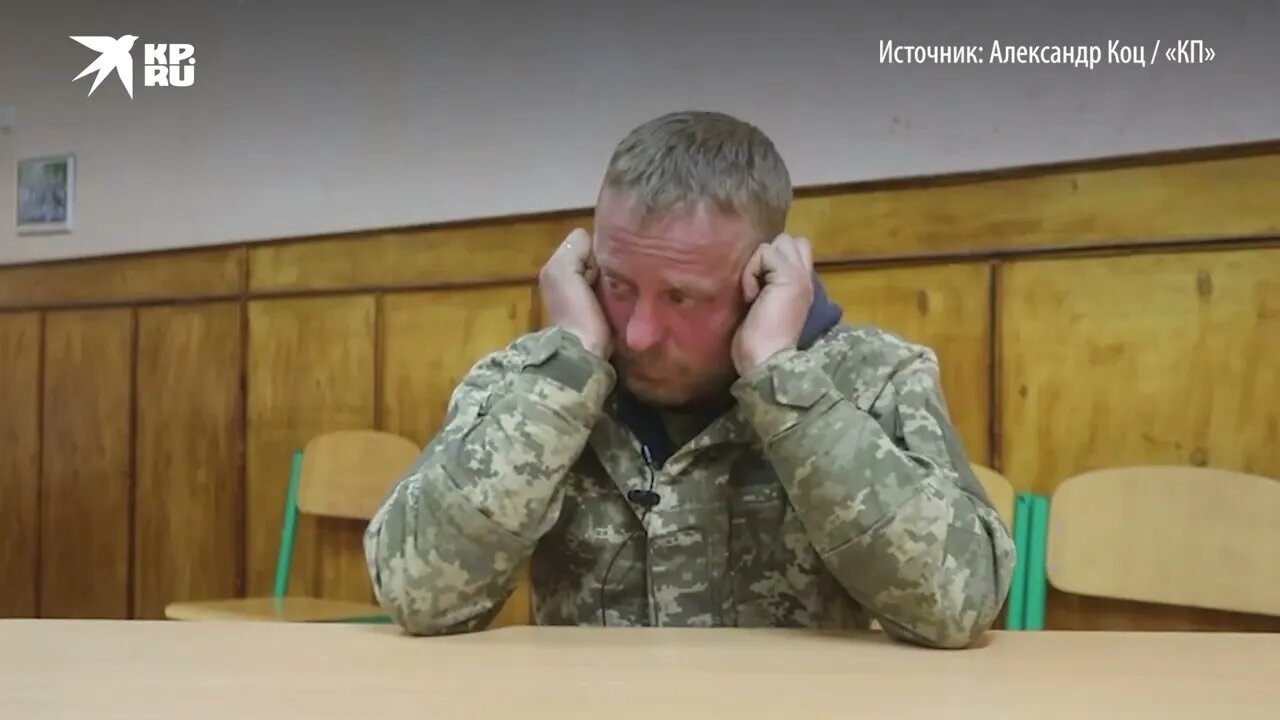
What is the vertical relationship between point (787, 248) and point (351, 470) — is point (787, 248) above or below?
above

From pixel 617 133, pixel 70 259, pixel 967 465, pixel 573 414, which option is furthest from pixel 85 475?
pixel 967 465

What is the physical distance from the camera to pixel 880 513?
3.39 feet

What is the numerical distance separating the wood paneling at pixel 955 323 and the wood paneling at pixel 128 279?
188cm

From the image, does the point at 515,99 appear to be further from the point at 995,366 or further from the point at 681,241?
the point at 681,241

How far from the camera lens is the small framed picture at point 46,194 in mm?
3625

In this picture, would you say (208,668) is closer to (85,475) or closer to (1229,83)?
(1229,83)

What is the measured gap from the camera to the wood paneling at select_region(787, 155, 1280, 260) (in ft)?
6.55

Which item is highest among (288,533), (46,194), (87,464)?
(46,194)

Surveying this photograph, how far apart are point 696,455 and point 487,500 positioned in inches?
9.5

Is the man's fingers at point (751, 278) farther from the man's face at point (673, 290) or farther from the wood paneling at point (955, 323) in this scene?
the wood paneling at point (955, 323)

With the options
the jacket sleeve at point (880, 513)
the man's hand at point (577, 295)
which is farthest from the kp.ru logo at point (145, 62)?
the jacket sleeve at point (880, 513)

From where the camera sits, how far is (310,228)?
3.12m

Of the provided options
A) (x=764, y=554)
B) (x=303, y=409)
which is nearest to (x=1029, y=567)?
(x=764, y=554)

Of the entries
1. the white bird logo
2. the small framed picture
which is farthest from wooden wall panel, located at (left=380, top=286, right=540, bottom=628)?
the small framed picture
